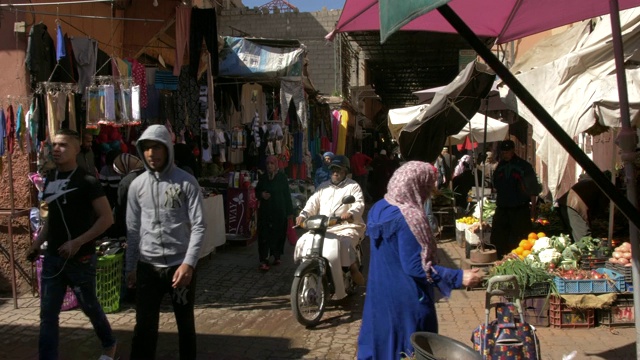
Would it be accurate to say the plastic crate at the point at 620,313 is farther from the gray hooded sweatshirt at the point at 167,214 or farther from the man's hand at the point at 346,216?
the gray hooded sweatshirt at the point at 167,214

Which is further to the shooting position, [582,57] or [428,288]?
[582,57]

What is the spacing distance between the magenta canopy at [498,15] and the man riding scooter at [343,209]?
282 cm

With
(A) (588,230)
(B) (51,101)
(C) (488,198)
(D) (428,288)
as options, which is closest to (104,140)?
(B) (51,101)

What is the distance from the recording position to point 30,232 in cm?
720

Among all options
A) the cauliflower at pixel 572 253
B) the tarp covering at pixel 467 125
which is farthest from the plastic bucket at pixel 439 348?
the tarp covering at pixel 467 125

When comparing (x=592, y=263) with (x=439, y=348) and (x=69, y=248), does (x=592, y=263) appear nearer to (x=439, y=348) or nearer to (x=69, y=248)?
(x=439, y=348)

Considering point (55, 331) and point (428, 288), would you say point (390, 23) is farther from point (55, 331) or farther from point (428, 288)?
point (55, 331)

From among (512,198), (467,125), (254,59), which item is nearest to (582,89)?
(512,198)

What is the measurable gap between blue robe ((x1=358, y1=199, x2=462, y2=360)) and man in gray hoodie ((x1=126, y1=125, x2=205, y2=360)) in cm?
135

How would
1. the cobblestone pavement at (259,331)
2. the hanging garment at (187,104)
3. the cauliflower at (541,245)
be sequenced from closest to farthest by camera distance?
the cobblestone pavement at (259,331), the cauliflower at (541,245), the hanging garment at (187,104)

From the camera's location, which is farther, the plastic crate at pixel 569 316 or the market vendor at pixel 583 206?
the market vendor at pixel 583 206

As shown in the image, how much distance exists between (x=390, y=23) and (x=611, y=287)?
5.38 m

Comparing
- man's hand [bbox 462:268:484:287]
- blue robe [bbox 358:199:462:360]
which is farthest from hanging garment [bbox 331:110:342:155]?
man's hand [bbox 462:268:484:287]

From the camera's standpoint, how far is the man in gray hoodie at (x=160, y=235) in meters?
4.17
